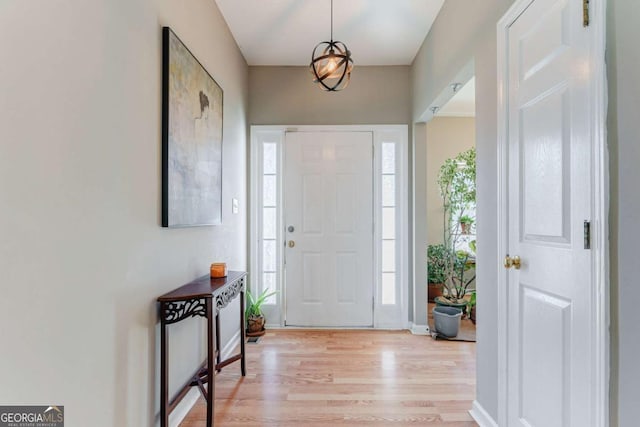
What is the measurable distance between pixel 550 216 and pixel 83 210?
1707 mm

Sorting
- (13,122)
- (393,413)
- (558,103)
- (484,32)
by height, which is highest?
(484,32)

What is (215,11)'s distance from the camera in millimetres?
2551

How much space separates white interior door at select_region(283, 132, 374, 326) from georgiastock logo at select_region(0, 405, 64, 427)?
101 inches

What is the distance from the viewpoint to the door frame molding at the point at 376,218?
353cm

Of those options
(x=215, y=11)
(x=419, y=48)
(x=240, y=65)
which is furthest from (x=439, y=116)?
(x=215, y=11)

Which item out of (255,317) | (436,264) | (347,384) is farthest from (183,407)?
(436,264)

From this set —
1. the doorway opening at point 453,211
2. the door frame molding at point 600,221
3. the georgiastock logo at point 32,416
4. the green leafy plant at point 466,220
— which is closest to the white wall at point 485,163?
the door frame molding at point 600,221

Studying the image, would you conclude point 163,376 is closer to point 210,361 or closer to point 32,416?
point 210,361

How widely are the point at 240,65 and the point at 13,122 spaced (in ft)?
8.58

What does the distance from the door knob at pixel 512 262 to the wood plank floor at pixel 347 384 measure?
983 millimetres

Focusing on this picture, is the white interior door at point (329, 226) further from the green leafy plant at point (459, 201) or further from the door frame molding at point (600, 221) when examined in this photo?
the door frame molding at point (600, 221)

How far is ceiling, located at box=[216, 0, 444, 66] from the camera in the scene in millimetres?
2566

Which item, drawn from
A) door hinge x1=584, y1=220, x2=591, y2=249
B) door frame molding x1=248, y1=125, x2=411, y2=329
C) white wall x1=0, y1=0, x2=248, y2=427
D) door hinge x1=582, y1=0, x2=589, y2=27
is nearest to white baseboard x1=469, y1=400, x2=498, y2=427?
door hinge x1=584, y1=220, x2=591, y2=249

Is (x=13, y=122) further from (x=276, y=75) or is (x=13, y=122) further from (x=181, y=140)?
(x=276, y=75)
